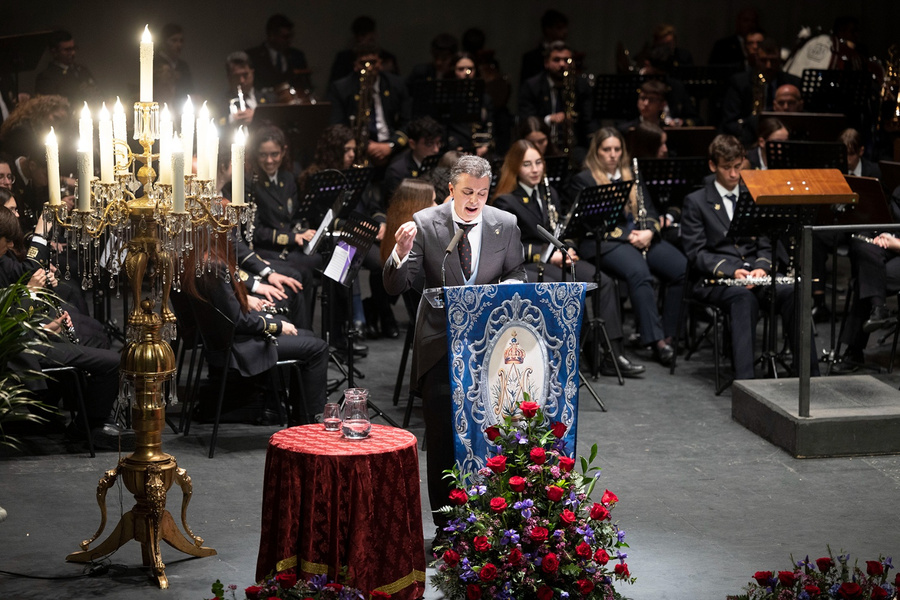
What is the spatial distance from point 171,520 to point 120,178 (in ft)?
Answer: 4.41

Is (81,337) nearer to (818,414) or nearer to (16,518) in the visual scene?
(16,518)

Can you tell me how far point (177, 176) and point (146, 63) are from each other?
399 mm

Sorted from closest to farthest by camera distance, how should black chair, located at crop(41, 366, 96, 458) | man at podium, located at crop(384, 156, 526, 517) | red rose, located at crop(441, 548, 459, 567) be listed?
red rose, located at crop(441, 548, 459, 567), man at podium, located at crop(384, 156, 526, 517), black chair, located at crop(41, 366, 96, 458)

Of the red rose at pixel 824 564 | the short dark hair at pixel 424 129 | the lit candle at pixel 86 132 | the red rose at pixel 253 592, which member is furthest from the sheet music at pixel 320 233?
the red rose at pixel 824 564

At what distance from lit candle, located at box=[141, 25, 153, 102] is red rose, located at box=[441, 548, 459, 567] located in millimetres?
1835

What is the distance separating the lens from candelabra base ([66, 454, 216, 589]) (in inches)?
181

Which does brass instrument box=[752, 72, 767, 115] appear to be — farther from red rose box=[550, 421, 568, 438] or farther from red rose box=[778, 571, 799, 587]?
→ red rose box=[778, 571, 799, 587]

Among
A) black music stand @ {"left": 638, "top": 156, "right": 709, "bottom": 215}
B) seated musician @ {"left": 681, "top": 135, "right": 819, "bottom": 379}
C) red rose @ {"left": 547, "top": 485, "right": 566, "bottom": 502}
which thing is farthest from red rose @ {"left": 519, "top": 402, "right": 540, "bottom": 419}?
black music stand @ {"left": 638, "top": 156, "right": 709, "bottom": 215}

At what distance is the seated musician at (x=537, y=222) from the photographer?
26.5ft

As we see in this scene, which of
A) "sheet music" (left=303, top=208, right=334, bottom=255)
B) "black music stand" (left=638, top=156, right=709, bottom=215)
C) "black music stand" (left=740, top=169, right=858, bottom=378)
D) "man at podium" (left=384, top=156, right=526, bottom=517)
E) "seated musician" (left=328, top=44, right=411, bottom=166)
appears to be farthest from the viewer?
"seated musician" (left=328, top=44, right=411, bottom=166)

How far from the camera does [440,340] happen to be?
15.8 ft

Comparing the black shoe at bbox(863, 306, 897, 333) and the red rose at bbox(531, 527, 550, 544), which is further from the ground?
the black shoe at bbox(863, 306, 897, 333)

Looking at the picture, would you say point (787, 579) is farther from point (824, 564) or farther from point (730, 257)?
point (730, 257)

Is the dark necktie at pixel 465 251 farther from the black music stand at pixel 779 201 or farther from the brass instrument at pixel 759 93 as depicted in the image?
the brass instrument at pixel 759 93
